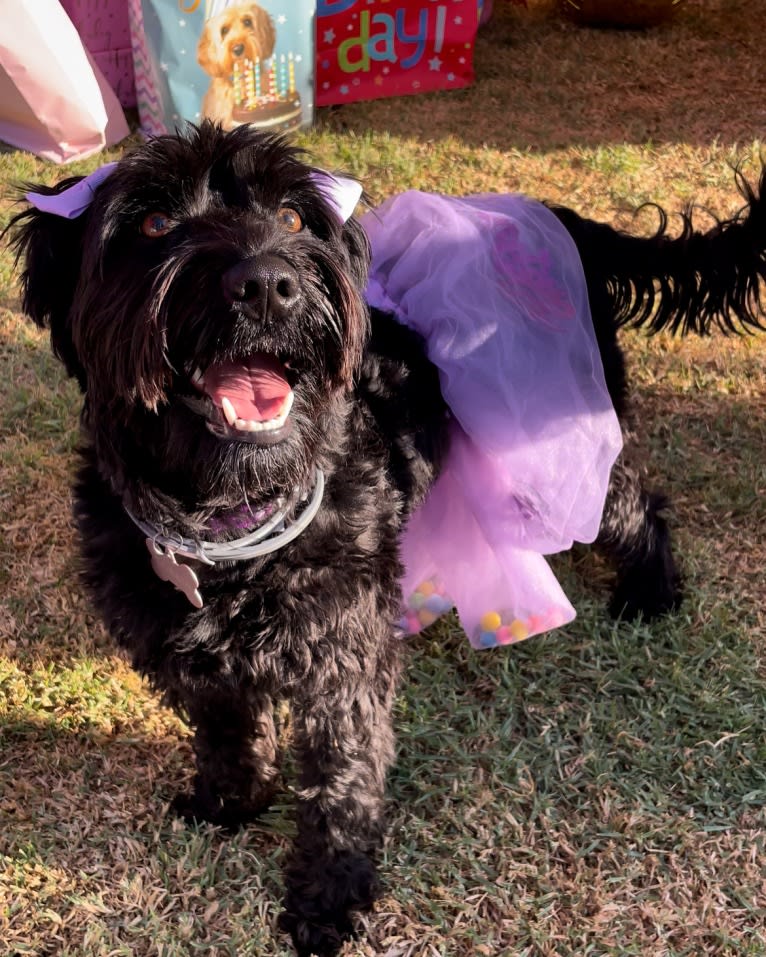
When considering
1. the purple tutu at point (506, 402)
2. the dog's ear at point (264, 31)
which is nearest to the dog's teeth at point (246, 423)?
the purple tutu at point (506, 402)

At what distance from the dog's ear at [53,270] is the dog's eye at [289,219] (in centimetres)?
39

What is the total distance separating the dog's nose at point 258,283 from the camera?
164cm

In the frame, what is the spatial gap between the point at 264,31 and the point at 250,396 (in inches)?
157

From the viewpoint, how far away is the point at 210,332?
167 centimetres

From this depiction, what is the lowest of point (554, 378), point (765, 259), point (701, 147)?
point (701, 147)

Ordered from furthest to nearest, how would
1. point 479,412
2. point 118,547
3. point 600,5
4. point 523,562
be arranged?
point 600,5 < point 523,562 < point 479,412 < point 118,547

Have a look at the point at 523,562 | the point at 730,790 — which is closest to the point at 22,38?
the point at 523,562

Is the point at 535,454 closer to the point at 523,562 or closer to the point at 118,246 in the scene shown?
the point at 523,562

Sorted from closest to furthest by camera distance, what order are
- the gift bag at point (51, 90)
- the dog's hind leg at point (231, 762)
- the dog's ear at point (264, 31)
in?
the dog's hind leg at point (231, 762) < the gift bag at point (51, 90) < the dog's ear at point (264, 31)

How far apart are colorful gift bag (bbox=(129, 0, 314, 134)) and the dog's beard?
3273mm

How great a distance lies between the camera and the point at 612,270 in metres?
2.77

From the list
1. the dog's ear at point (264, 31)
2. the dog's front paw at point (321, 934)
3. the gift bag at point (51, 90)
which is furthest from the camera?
the dog's ear at point (264, 31)

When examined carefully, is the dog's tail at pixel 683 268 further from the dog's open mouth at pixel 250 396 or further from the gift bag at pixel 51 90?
the gift bag at pixel 51 90

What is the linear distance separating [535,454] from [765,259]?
0.86 metres
